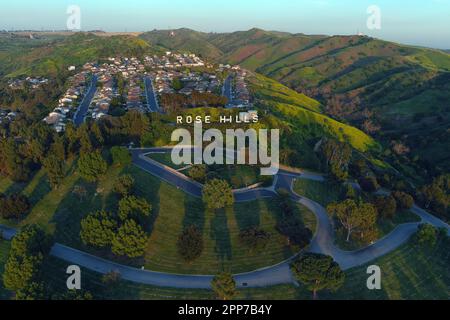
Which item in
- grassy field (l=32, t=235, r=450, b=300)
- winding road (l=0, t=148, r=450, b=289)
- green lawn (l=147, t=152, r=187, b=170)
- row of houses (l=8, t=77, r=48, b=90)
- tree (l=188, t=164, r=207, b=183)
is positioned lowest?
grassy field (l=32, t=235, r=450, b=300)

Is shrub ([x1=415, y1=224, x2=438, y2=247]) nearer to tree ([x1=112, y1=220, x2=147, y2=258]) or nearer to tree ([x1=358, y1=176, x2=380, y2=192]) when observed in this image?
tree ([x1=358, y1=176, x2=380, y2=192])

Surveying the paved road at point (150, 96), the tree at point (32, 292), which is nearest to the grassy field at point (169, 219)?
the tree at point (32, 292)

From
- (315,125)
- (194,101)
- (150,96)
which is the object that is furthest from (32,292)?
(315,125)

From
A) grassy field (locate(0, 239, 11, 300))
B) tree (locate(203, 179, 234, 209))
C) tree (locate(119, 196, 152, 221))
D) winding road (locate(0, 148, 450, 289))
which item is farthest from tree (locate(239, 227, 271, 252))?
grassy field (locate(0, 239, 11, 300))

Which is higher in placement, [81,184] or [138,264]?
[81,184]

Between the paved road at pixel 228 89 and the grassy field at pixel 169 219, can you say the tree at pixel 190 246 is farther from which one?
the paved road at pixel 228 89

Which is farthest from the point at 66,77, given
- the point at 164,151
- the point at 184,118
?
the point at 164,151

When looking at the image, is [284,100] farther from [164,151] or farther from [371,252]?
[371,252]

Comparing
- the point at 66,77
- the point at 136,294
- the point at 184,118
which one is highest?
the point at 66,77

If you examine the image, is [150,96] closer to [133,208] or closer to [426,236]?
[133,208]
